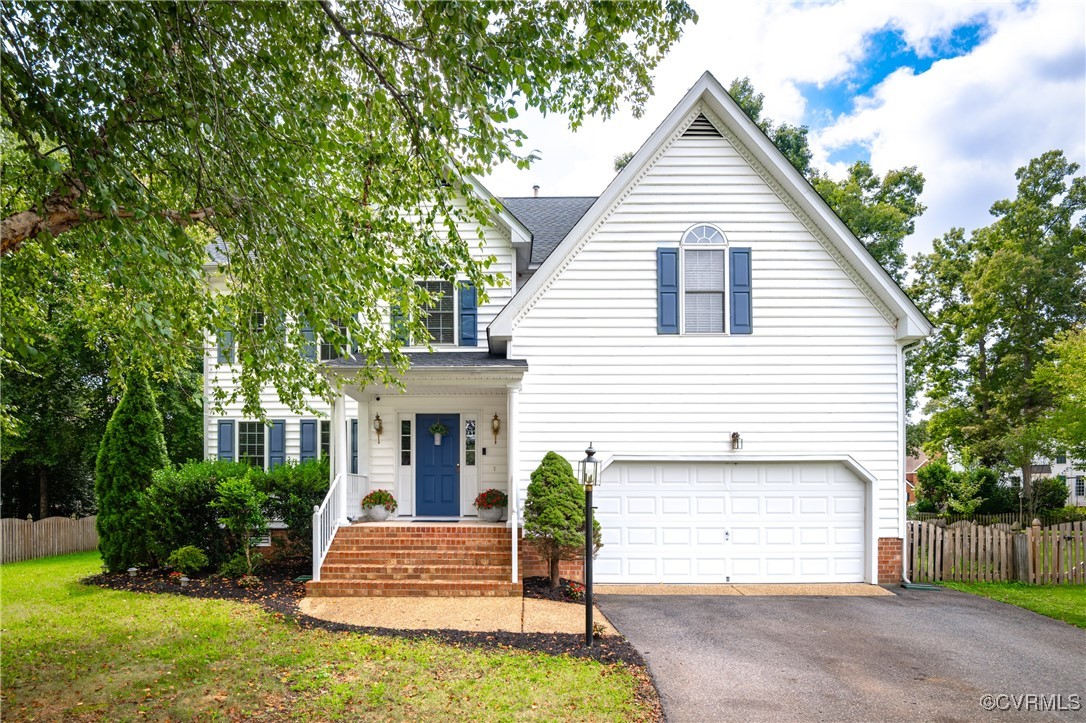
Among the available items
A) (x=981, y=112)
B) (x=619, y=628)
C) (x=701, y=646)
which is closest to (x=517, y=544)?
(x=619, y=628)

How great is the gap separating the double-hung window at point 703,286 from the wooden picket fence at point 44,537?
1419 cm

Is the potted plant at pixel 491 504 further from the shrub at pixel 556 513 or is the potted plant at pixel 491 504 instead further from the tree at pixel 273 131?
the tree at pixel 273 131

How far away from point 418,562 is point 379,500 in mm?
2014

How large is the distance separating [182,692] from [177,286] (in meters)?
4.10

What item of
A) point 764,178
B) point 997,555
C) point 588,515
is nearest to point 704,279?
point 764,178

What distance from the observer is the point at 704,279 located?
10844mm

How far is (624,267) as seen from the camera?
10.8m

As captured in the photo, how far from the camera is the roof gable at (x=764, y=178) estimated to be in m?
10.5

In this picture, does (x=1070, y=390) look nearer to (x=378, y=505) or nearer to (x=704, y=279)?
(x=704, y=279)

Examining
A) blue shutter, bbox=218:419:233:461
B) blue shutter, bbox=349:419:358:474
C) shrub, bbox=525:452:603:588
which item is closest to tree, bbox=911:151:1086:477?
shrub, bbox=525:452:603:588

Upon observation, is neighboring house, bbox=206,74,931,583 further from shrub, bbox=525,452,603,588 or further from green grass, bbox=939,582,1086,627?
green grass, bbox=939,582,1086,627

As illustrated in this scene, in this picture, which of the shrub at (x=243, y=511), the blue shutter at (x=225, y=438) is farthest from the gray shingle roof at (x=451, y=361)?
the blue shutter at (x=225, y=438)

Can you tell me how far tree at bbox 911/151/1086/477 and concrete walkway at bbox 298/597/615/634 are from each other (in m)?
19.1

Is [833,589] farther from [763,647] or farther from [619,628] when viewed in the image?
[619,628]
